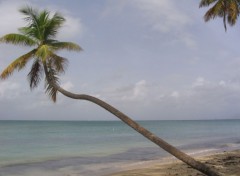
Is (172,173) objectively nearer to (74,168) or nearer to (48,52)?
(74,168)

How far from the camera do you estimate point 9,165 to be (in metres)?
23.5

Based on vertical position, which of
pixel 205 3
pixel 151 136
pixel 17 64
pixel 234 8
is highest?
pixel 205 3

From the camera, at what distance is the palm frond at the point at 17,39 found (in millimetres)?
14500

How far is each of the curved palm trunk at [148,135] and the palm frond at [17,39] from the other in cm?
129

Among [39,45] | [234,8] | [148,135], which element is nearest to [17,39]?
[39,45]

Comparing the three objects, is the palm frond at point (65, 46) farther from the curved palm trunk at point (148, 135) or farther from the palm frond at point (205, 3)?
the palm frond at point (205, 3)

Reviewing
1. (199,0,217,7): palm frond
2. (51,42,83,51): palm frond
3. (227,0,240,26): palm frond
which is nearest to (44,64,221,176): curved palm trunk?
(51,42,83,51): palm frond

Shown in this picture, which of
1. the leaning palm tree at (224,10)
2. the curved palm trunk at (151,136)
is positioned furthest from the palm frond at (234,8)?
the curved palm trunk at (151,136)

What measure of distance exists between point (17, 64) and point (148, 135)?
247 inches

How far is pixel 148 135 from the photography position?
11.7 meters

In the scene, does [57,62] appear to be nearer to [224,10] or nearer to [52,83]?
[52,83]

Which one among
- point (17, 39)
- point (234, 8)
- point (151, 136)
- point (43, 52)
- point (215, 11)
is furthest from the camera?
point (215, 11)

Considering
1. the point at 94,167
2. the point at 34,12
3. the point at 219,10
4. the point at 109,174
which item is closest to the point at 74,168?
the point at 94,167

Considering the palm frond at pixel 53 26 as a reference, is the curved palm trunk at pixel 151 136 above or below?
below
